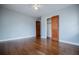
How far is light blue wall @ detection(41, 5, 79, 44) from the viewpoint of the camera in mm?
4687

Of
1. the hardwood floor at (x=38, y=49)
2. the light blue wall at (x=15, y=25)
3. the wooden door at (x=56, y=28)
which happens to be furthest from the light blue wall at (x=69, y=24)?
the light blue wall at (x=15, y=25)

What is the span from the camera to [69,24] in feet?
16.7

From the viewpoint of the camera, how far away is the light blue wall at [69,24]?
15.4ft

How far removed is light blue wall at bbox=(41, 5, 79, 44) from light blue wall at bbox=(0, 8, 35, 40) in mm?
3086

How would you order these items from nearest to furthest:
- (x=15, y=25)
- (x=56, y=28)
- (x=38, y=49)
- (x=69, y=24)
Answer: (x=38, y=49) < (x=69, y=24) < (x=56, y=28) < (x=15, y=25)

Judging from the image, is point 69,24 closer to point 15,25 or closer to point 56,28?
point 56,28

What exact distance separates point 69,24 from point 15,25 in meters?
4.06

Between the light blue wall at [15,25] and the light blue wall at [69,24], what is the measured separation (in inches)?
121

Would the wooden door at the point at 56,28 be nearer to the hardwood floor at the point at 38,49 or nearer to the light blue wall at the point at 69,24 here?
the light blue wall at the point at 69,24

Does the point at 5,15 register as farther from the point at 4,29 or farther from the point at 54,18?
the point at 54,18

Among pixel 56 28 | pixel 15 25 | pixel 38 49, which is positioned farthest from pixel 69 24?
pixel 15 25

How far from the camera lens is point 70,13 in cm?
501
